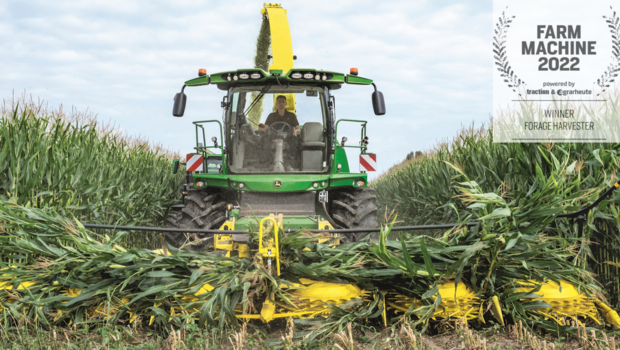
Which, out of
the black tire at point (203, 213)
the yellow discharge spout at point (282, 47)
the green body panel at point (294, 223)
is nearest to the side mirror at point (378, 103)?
the green body panel at point (294, 223)

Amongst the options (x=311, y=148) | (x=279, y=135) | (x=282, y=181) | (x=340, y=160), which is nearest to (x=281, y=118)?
(x=279, y=135)

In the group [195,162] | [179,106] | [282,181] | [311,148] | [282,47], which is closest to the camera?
[282,181]

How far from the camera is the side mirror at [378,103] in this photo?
19.3 ft

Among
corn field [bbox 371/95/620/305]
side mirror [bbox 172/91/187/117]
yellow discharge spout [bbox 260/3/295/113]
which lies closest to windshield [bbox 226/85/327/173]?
side mirror [bbox 172/91/187/117]

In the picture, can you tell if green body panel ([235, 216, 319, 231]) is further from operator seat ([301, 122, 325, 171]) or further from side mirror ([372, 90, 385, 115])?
side mirror ([372, 90, 385, 115])

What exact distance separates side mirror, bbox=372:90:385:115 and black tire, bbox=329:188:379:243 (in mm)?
993

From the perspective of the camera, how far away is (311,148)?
19.7 feet

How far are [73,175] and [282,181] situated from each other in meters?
2.56

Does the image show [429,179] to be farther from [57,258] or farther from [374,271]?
[57,258]

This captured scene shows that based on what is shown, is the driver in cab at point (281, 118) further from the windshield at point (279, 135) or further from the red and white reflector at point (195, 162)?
the red and white reflector at point (195, 162)

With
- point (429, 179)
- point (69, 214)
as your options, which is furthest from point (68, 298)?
point (429, 179)

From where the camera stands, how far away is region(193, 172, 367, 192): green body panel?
5.29 meters

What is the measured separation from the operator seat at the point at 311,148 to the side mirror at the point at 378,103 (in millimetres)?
743

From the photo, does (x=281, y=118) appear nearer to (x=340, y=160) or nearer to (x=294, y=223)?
(x=340, y=160)
